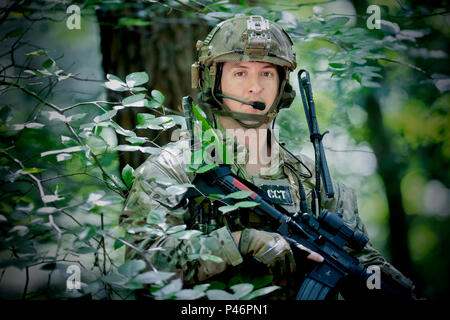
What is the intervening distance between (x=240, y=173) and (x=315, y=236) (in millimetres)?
713

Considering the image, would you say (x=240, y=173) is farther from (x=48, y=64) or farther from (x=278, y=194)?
(x=48, y=64)

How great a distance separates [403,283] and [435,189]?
19.7 feet

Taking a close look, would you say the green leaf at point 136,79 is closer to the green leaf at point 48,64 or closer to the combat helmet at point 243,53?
the green leaf at point 48,64

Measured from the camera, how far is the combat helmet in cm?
303

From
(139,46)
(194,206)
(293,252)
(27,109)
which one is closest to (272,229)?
(293,252)

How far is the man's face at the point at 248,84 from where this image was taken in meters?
3.05

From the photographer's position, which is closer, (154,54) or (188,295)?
(188,295)

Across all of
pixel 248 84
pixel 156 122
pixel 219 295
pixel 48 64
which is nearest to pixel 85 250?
pixel 219 295

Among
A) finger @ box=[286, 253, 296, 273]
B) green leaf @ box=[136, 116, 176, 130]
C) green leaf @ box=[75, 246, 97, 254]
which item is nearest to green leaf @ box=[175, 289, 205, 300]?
green leaf @ box=[75, 246, 97, 254]

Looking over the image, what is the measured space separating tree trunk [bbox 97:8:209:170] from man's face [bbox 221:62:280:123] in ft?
2.95

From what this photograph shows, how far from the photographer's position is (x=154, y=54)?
154 inches

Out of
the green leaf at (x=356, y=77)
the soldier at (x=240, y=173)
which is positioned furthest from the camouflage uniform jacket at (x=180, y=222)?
the green leaf at (x=356, y=77)

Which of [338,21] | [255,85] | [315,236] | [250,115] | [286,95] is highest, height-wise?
[338,21]
